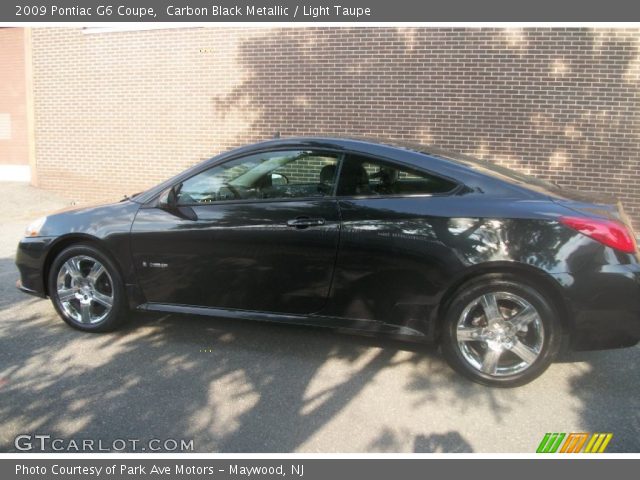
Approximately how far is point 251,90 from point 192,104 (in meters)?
1.15

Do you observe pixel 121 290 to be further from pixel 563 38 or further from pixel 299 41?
pixel 563 38

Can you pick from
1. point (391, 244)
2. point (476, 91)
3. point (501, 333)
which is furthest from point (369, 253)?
point (476, 91)

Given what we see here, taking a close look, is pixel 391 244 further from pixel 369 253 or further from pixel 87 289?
pixel 87 289

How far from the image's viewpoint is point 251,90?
911cm

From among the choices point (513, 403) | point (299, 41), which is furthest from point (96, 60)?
point (513, 403)

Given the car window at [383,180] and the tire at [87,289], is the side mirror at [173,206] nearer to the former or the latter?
the tire at [87,289]

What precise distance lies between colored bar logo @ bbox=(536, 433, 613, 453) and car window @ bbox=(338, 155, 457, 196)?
158 centimetres

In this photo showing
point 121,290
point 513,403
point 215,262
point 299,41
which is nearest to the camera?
point 513,403

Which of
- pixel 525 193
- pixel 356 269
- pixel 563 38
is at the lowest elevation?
pixel 356 269

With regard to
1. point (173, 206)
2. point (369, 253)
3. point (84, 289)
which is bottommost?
point (84, 289)

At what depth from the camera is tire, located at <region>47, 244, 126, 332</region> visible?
4125 millimetres

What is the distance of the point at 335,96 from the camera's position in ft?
28.6

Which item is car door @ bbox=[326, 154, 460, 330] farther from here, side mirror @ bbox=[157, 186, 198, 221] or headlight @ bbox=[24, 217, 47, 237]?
headlight @ bbox=[24, 217, 47, 237]

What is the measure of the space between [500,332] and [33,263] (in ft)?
11.7
